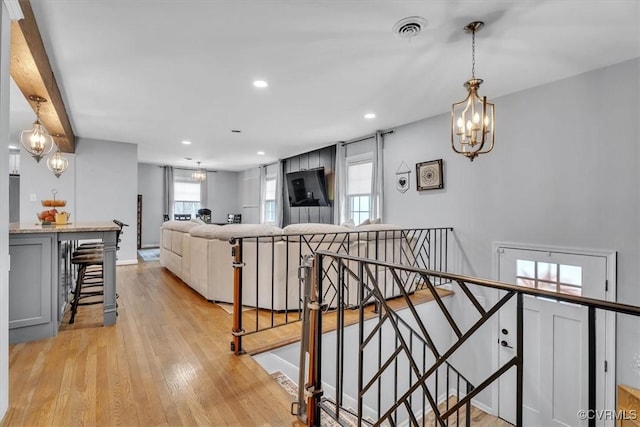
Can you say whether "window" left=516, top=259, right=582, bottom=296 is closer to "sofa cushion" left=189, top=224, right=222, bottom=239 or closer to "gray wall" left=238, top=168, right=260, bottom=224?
"sofa cushion" left=189, top=224, right=222, bottom=239

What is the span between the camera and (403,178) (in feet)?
16.4

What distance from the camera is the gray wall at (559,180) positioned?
2.79 m

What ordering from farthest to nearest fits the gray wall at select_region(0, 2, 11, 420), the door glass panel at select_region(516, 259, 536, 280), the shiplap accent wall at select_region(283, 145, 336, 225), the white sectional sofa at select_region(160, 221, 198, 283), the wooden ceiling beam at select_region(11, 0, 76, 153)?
the shiplap accent wall at select_region(283, 145, 336, 225) < the white sectional sofa at select_region(160, 221, 198, 283) < the door glass panel at select_region(516, 259, 536, 280) < the wooden ceiling beam at select_region(11, 0, 76, 153) < the gray wall at select_region(0, 2, 11, 420)

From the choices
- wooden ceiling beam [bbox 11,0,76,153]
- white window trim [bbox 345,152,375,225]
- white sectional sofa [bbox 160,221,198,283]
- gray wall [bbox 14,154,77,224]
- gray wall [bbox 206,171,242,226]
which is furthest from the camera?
gray wall [bbox 206,171,242,226]

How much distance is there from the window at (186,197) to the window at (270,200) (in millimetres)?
2359

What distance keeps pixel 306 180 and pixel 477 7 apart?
5052 millimetres

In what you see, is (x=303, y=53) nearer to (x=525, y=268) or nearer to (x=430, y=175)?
(x=430, y=175)

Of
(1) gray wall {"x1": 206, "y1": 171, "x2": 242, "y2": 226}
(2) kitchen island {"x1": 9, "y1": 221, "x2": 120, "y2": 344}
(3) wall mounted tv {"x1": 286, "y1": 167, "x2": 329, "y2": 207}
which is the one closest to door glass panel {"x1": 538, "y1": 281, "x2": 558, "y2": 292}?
(3) wall mounted tv {"x1": 286, "y1": 167, "x2": 329, "y2": 207}

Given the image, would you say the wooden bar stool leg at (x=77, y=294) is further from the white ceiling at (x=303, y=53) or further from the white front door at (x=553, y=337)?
the white front door at (x=553, y=337)

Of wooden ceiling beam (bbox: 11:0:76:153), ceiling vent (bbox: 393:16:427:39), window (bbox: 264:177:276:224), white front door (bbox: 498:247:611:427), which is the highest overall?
ceiling vent (bbox: 393:16:427:39)

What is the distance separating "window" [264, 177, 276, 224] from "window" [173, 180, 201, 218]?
7.74ft

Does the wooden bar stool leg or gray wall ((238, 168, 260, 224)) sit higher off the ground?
gray wall ((238, 168, 260, 224))

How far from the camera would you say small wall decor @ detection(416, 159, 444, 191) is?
4.41m

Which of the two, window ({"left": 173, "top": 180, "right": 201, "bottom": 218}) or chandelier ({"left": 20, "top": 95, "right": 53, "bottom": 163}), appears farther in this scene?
window ({"left": 173, "top": 180, "right": 201, "bottom": 218})
